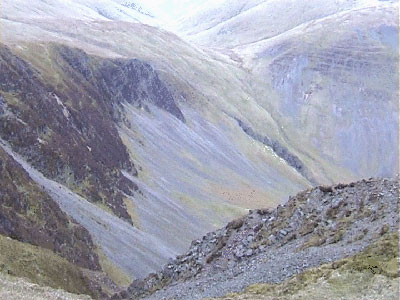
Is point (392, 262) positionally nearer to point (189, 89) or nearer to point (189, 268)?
point (189, 268)

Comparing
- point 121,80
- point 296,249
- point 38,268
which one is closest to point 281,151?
point 121,80

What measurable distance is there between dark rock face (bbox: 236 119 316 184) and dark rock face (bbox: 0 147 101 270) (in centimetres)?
11108

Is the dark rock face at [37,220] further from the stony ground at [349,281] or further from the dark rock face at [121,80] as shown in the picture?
the dark rock face at [121,80]

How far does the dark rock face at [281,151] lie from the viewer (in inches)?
6531

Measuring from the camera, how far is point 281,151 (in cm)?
17038

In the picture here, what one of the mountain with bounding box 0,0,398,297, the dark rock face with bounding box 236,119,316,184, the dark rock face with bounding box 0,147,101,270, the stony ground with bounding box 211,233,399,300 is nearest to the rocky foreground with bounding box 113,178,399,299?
the stony ground with bounding box 211,233,399,300

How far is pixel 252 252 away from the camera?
3622cm

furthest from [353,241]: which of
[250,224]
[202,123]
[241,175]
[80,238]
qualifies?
[202,123]

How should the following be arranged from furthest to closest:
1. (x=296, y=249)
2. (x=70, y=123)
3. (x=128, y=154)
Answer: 1. (x=128, y=154)
2. (x=70, y=123)
3. (x=296, y=249)

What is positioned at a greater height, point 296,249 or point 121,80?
point 121,80

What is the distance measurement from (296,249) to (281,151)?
138m

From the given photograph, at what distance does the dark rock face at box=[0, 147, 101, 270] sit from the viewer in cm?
5247

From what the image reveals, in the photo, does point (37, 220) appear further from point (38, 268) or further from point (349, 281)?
point (349, 281)

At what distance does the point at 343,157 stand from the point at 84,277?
Answer: 5964 inches
